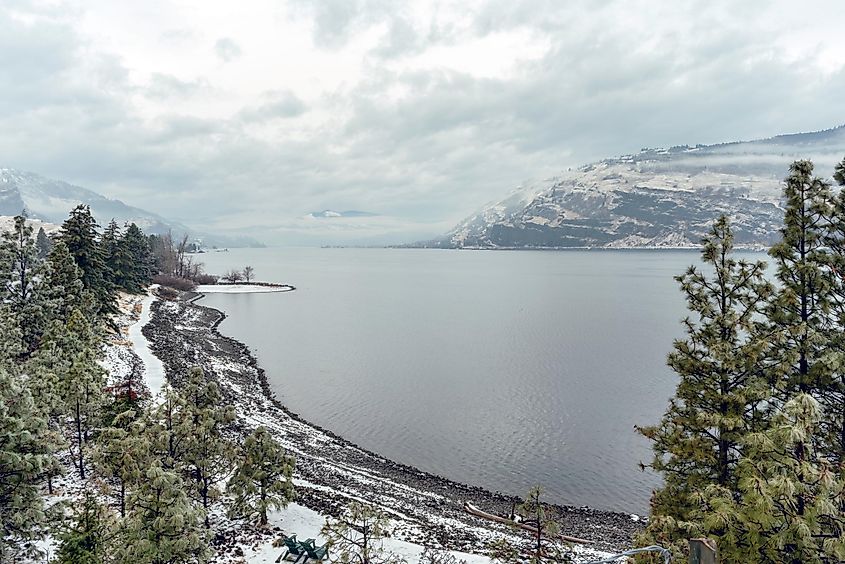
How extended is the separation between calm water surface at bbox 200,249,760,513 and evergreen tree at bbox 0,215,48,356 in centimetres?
1936

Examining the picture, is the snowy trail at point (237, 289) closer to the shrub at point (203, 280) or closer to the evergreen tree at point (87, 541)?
the shrub at point (203, 280)

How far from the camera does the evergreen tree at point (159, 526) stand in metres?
10.9

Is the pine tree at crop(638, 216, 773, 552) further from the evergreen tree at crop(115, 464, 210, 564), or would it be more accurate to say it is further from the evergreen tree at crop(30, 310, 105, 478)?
the evergreen tree at crop(30, 310, 105, 478)

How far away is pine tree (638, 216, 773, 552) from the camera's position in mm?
11961

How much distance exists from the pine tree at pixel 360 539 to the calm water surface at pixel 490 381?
1311 cm

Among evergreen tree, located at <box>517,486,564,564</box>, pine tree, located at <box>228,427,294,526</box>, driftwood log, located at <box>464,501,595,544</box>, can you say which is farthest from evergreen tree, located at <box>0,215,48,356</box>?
evergreen tree, located at <box>517,486,564,564</box>

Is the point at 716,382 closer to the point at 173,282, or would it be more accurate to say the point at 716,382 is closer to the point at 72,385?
the point at 72,385

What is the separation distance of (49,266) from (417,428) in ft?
86.2

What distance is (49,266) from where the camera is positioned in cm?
2975

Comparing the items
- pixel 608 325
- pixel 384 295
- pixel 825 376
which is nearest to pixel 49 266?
pixel 825 376

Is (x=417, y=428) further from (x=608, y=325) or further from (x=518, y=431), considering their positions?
(x=608, y=325)

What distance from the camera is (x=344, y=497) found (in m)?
22.1

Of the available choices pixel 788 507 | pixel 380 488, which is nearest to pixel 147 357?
pixel 380 488

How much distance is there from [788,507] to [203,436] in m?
15.2
